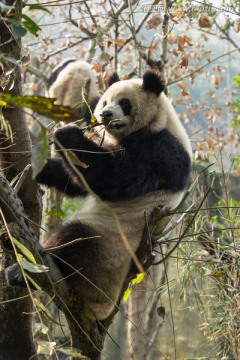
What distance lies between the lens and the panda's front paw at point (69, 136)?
4184mm

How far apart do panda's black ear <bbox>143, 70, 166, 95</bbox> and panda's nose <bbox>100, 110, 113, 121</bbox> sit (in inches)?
18.5

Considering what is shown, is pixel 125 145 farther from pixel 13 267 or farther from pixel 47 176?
pixel 13 267

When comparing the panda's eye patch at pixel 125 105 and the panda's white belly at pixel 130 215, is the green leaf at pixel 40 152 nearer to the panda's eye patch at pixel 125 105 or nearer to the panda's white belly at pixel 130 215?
the panda's white belly at pixel 130 215

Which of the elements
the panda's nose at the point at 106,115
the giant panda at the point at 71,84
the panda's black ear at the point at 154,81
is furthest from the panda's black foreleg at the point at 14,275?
the giant panda at the point at 71,84

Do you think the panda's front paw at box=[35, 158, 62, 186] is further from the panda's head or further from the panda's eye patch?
the panda's eye patch

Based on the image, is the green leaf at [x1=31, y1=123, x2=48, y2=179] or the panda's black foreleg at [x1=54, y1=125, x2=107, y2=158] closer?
the green leaf at [x1=31, y1=123, x2=48, y2=179]

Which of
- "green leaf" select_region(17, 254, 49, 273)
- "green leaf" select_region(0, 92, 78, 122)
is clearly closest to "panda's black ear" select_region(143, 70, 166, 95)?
"green leaf" select_region(17, 254, 49, 273)

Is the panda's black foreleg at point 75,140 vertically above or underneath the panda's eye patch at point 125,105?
underneath

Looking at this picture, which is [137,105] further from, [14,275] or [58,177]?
[14,275]

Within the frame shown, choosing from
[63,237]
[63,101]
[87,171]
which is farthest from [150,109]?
[63,101]

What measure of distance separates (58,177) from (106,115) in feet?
2.13

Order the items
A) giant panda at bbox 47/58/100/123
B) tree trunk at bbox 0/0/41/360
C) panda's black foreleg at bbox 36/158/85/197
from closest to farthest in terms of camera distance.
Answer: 1. tree trunk at bbox 0/0/41/360
2. panda's black foreleg at bbox 36/158/85/197
3. giant panda at bbox 47/58/100/123

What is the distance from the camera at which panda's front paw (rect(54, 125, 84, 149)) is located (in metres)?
4.18

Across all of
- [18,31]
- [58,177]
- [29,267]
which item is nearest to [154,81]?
[58,177]
